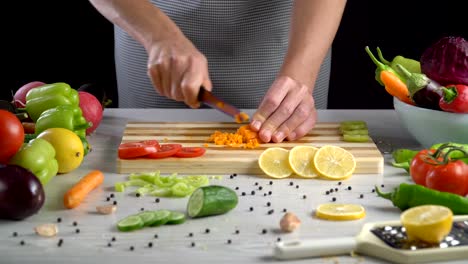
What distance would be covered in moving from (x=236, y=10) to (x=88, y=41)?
1.15 metres

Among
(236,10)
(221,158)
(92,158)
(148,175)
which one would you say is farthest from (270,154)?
(236,10)

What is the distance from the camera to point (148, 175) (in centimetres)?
218

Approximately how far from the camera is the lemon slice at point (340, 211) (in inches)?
75.3

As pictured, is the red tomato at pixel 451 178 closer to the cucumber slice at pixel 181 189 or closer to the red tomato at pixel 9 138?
the cucumber slice at pixel 181 189

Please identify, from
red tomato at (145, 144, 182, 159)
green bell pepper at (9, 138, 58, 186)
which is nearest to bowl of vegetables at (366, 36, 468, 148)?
red tomato at (145, 144, 182, 159)

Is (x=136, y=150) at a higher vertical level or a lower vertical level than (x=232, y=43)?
lower

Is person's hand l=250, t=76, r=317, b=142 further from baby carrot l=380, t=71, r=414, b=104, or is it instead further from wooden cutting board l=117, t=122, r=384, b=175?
baby carrot l=380, t=71, r=414, b=104

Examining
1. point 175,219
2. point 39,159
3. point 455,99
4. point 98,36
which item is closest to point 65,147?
point 39,159

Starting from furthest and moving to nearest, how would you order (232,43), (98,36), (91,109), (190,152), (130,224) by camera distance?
(98,36), (232,43), (91,109), (190,152), (130,224)

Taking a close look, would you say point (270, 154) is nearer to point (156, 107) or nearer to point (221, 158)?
point (221, 158)

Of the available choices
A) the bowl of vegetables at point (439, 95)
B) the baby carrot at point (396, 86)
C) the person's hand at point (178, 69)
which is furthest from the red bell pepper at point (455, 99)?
the person's hand at point (178, 69)

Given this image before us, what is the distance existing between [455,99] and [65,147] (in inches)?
37.0

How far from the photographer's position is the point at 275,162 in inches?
88.4

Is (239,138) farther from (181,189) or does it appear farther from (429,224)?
(429,224)
